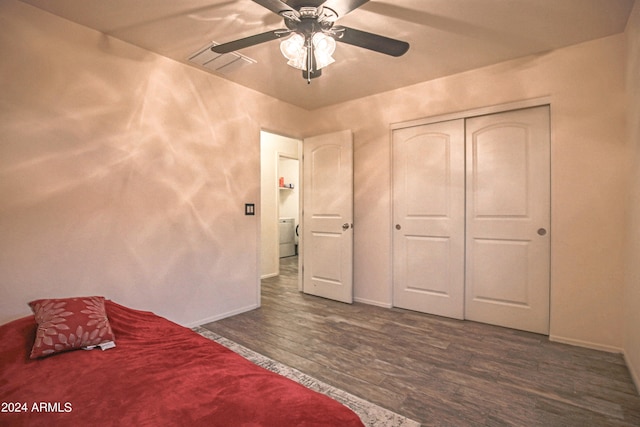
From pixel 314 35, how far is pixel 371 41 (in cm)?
33

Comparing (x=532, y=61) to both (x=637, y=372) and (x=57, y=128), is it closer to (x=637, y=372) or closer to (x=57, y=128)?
(x=637, y=372)

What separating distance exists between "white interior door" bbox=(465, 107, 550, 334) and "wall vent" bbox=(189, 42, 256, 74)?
2272mm

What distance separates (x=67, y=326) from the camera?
57.2 inches

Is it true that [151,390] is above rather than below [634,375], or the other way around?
above

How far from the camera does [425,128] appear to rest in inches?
130

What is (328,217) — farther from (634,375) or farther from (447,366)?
(634,375)

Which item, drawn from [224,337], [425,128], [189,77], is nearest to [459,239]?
[425,128]

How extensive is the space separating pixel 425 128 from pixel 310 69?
1892 millimetres

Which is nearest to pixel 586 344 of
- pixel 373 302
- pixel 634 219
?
pixel 634 219

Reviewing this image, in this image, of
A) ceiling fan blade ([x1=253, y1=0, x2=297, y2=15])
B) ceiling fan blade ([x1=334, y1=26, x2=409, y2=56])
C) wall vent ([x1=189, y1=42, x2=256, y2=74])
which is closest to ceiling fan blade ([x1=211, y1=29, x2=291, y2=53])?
ceiling fan blade ([x1=253, y1=0, x2=297, y2=15])

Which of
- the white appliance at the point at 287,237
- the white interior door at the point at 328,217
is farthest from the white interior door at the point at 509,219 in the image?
the white appliance at the point at 287,237

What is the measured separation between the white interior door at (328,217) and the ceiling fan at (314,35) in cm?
189

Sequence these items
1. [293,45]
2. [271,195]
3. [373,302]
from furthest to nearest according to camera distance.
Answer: [271,195] < [373,302] < [293,45]

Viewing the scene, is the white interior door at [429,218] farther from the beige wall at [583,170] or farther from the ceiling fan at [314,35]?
the ceiling fan at [314,35]
